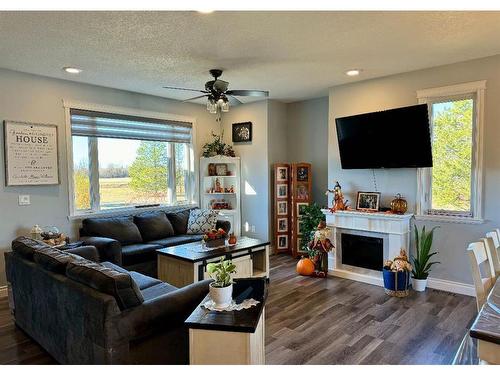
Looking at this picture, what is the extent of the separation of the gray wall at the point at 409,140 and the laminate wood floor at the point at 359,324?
537 mm

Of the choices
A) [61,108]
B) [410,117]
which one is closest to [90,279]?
[61,108]

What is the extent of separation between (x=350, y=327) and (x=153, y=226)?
119 inches

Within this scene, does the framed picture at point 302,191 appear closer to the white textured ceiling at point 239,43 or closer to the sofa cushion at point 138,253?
the white textured ceiling at point 239,43

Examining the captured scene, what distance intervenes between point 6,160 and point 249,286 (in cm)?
352

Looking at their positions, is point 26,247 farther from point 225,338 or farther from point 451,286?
point 451,286

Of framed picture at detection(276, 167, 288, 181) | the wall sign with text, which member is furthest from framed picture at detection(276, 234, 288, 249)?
the wall sign with text

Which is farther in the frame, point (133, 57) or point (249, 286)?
point (133, 57)

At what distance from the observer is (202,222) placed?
5.23m

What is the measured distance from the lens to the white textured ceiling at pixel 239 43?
268 cm

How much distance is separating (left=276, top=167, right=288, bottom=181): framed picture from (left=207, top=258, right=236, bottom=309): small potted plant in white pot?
4.01 meters

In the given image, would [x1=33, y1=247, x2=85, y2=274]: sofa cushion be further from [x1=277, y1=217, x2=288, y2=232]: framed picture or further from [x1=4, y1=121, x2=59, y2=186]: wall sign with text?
[x1=277, y1=217, x2=288, y2=232]: framed picture

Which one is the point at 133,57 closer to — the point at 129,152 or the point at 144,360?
the point at 129,152

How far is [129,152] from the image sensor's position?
17.4 ft
